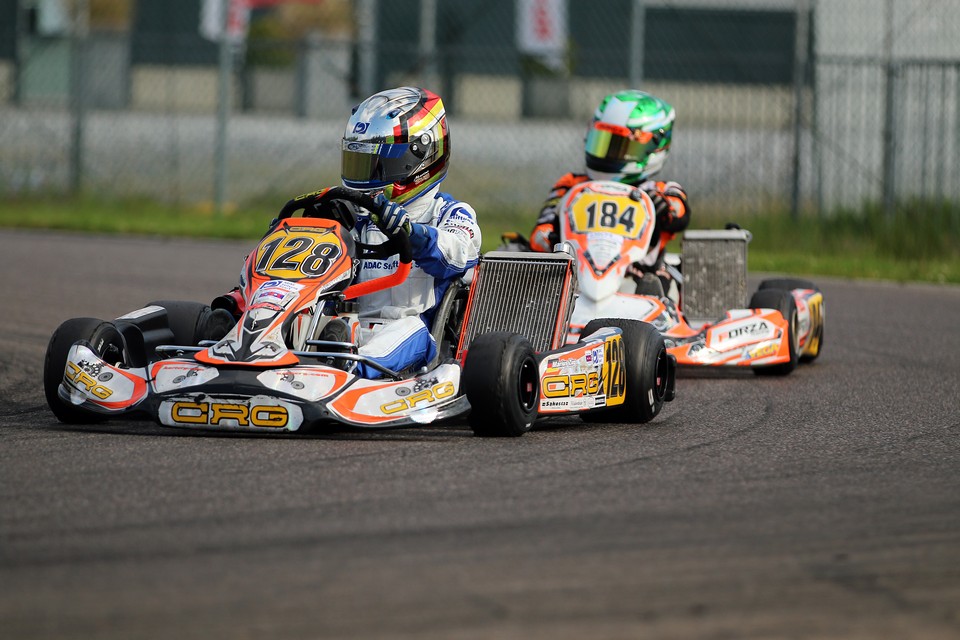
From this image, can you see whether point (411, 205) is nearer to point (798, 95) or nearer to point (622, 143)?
point (622, 143)

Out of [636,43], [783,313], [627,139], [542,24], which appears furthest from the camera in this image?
[542,24]

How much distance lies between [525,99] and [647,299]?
11.6 metres

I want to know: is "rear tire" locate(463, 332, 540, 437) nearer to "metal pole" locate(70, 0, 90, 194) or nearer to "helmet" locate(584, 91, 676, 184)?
"helmet" locate(584, 91, 676, 184)

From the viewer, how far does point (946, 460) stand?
17.8 ft

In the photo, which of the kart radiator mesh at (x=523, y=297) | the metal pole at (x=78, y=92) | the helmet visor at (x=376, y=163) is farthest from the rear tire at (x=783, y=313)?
the metal pole at (x=78, y=92)

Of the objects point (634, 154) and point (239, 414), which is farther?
point (634, 154)

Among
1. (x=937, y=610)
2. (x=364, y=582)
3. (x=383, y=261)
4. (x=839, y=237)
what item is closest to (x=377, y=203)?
(x=383, y=261)

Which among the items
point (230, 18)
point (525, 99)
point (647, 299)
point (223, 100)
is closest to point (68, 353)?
point (647, 299)

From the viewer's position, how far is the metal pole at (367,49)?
58.7 ft

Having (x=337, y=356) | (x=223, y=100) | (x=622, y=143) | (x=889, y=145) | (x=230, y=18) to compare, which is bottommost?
(x=337, y=356)

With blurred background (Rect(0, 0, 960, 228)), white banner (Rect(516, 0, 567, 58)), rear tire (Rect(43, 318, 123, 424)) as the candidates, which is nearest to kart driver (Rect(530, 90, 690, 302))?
rear tire (Rect(43, 318, 123, 424))

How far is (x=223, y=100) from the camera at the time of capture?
1659cm

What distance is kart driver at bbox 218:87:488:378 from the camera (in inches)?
242

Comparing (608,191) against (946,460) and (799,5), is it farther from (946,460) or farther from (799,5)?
(799,5)
